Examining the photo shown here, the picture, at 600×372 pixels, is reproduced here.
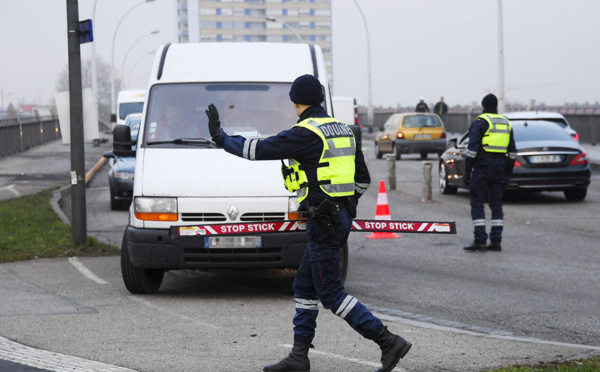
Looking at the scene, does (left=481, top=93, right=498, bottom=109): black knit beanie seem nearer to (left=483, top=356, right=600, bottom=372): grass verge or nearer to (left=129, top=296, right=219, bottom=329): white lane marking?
(left=129, top=296, right=219, bottom=329): white lane marking

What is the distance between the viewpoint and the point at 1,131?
36156 mm

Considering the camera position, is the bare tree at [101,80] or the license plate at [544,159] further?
the bare tree at [101,80]

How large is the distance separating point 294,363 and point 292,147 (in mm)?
1308

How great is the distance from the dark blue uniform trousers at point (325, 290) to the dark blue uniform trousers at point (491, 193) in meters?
6.68

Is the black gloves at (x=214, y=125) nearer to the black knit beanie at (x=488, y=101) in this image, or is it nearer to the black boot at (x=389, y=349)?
the black boot at (x=389, y=349)

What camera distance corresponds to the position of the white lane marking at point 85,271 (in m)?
10.6

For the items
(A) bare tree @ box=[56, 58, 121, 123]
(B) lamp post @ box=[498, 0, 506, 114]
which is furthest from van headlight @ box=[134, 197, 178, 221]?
(A) bare tree @ box=[56, 58, 121, 123]

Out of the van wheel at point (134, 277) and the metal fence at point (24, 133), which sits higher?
the metal fence at point (24, 133)

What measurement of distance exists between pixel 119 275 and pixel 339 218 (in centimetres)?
529

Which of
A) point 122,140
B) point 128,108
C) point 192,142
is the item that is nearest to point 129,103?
point 128,108

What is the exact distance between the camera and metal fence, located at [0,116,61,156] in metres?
37.1

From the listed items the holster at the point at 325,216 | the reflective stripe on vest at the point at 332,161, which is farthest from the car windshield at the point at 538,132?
the holster at the point at 325,216

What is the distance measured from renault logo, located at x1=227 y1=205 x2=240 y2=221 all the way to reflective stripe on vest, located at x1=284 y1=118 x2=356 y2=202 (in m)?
2.74

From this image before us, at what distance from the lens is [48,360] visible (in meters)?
6.61
